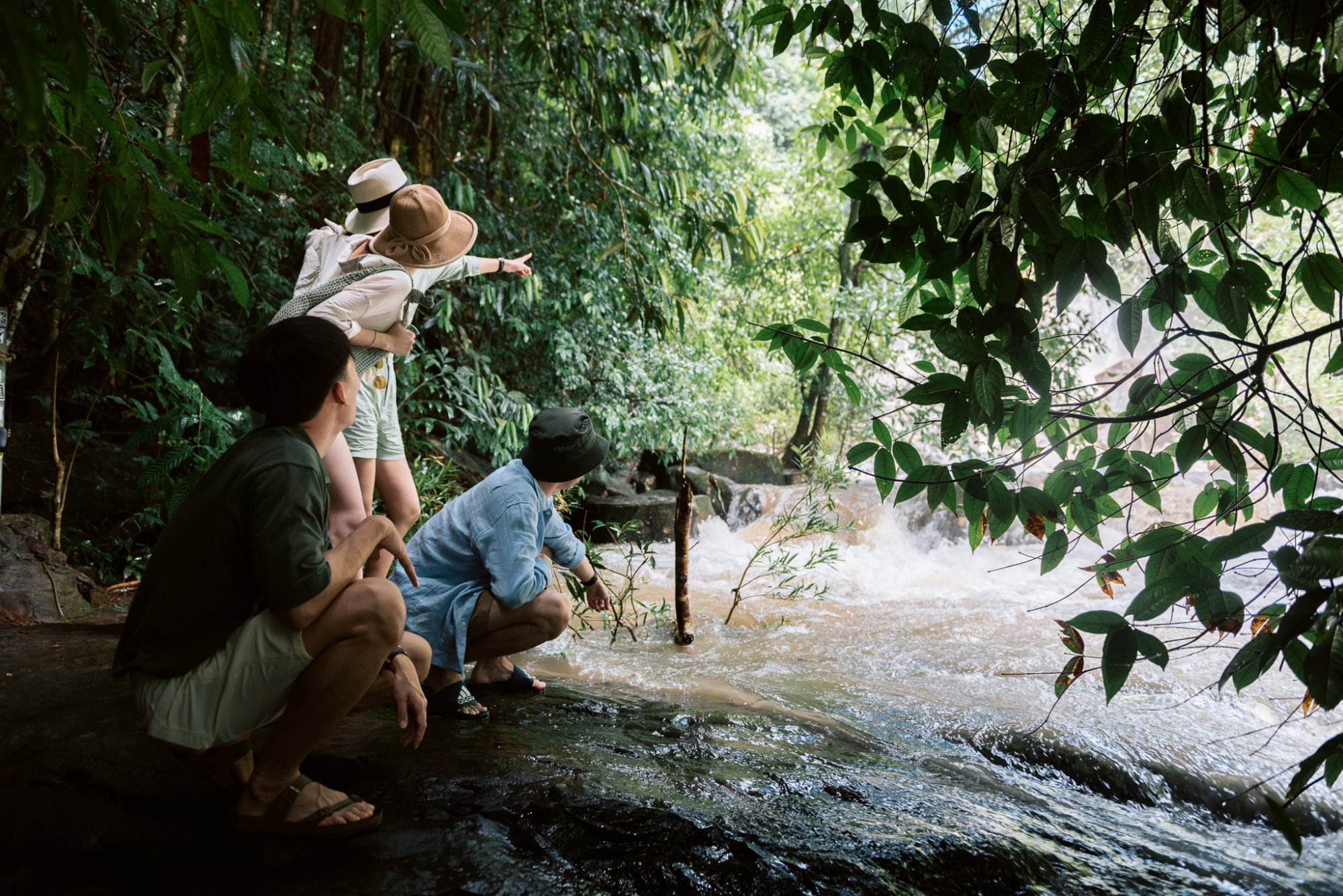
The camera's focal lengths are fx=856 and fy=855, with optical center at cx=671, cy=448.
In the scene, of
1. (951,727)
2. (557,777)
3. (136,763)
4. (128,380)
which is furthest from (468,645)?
(128,380)

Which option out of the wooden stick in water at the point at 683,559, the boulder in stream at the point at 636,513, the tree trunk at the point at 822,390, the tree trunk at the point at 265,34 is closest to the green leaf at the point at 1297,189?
the wooden stick in water at the point at 683,559

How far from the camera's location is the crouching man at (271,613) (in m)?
1.74

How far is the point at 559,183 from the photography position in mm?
6980

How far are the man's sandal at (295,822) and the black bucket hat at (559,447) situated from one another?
128 centimetres

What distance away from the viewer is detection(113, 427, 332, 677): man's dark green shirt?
67.9 inches

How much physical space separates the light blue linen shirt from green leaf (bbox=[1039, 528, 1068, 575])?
5.06 feet

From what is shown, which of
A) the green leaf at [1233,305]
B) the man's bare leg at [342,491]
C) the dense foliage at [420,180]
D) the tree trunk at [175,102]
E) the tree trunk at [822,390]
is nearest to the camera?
the green leaf at [1233,305]

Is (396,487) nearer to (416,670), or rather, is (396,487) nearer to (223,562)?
(416,670)

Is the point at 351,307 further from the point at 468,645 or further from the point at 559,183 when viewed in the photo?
the point at 559,183

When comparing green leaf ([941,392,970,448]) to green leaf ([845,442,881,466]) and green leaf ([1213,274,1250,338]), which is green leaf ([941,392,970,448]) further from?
green leaf ([1213,274,1250,338])

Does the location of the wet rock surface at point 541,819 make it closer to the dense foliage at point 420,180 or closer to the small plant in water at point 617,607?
the dense foliage at point 420,180

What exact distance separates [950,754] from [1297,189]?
2.17 meters

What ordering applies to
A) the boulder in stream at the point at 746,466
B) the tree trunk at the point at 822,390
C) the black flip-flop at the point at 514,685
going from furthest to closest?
the boulder in stream at the point at 746,466 → the tree trunk at the point at 822,390 → the black flip-flop at the point at 514,685

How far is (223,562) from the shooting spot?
175 cm
